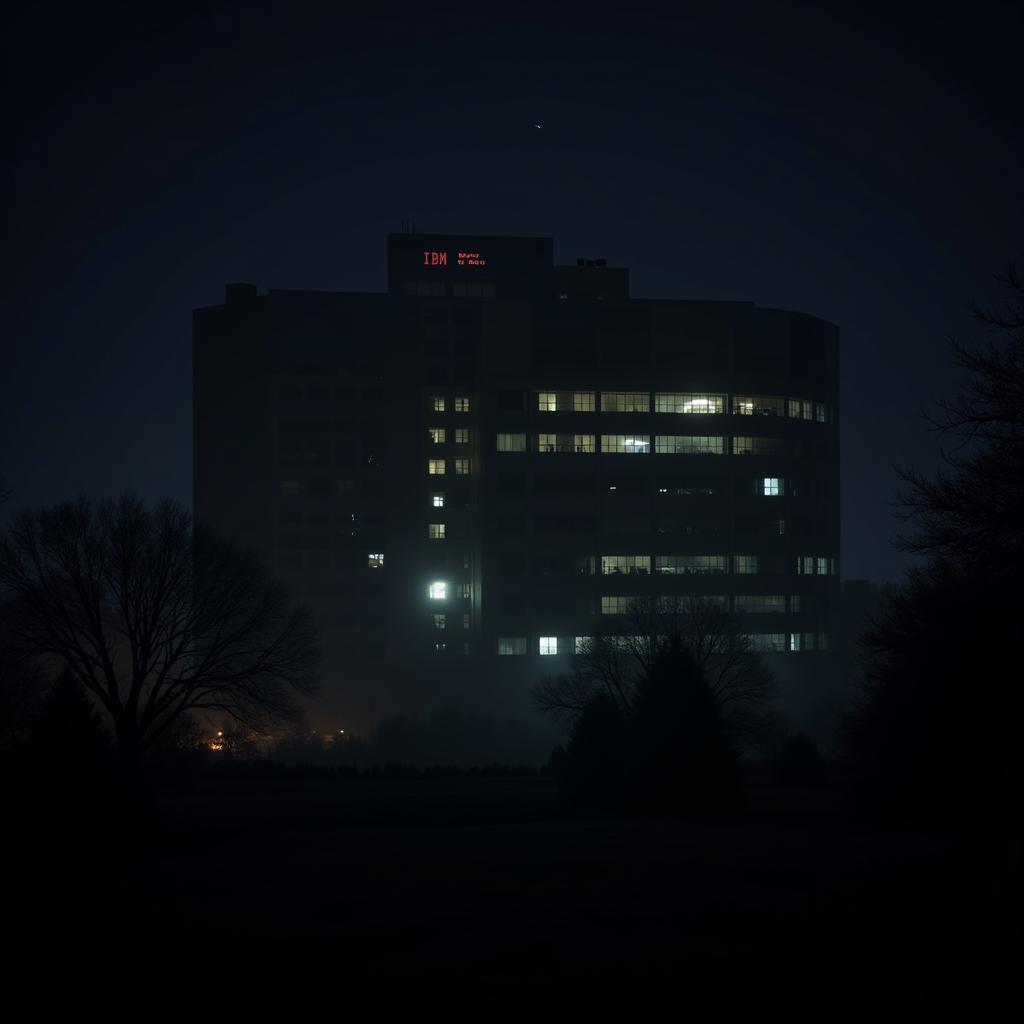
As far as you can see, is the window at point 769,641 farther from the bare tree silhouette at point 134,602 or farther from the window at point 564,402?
the bare tree silhouette at point 134,602

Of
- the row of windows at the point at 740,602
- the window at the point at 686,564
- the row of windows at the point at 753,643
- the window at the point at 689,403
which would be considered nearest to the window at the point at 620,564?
the window at the point at 686,564

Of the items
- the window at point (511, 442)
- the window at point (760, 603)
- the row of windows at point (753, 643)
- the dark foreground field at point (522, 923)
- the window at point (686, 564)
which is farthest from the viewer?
the window at point (760, 603)

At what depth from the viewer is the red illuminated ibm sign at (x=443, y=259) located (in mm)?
146500

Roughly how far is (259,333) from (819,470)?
6895 cm

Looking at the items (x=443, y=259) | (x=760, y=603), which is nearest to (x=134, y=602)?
(x=760, y=603)

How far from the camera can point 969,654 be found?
28.8 m

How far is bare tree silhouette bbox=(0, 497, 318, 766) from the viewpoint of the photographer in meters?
42.6

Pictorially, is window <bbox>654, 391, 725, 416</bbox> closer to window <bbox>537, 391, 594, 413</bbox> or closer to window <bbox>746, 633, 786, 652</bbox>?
window <bbox>537, 391, 594, 413</bbox>

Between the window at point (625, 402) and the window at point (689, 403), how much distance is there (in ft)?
4.41

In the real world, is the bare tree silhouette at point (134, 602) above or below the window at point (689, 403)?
below

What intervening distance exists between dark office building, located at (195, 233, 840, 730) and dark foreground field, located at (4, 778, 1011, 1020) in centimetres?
8689

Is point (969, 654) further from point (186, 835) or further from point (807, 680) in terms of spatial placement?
point (807, 680)

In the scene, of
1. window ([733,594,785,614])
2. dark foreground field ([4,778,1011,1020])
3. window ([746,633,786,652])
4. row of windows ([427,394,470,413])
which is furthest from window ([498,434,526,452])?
dark foreground field ([4,778,1011,1020])

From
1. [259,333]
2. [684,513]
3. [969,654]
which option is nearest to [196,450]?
[259,333]
